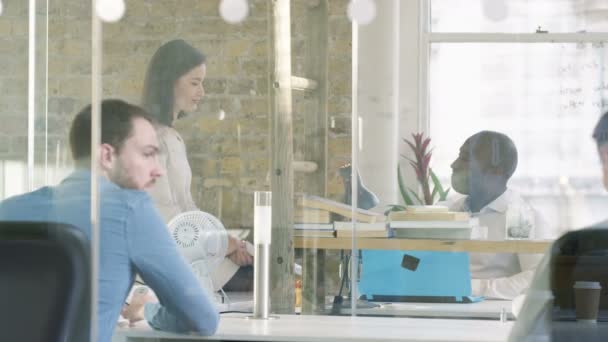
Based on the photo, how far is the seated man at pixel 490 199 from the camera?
221 centimetres

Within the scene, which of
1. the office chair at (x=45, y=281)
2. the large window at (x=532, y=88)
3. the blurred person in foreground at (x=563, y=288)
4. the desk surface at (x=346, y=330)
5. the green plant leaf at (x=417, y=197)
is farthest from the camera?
the green plant leaf at (x=417, y=197)

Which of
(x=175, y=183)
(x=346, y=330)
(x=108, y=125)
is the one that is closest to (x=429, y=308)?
(x=346, y=330)

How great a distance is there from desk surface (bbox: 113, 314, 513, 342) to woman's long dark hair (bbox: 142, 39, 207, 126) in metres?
0.49

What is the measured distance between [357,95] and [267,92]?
0.77 feet

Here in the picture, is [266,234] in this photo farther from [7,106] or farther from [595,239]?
[595,239]

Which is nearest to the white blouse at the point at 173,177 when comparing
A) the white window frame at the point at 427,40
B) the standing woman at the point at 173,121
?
the standing woman at the point at 173,121

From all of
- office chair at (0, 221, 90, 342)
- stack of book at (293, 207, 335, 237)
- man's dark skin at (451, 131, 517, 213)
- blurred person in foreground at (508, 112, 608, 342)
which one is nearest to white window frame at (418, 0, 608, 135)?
man's dark skin at (451, 131, 517, 213)

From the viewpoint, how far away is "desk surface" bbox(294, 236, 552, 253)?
2150 millimetres

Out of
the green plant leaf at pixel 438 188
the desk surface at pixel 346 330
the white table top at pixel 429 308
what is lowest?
the desk surface at pixel 346 330

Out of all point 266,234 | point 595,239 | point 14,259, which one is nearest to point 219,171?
point 266,234

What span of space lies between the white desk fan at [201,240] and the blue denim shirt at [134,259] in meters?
0.06

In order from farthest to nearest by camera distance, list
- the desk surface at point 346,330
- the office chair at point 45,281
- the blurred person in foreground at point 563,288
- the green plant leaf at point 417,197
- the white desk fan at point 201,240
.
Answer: the white desk fan at point 201,240, the green plant leaf at point 417,197, the desk surface at point 346,330, the office chair at point 45,281, the blurred person in foreground at point 563,288

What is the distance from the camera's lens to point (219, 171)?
2.52 metres

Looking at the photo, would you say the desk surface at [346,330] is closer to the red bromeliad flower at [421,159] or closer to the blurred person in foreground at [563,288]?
the red bromeliad flower at [421,159]
